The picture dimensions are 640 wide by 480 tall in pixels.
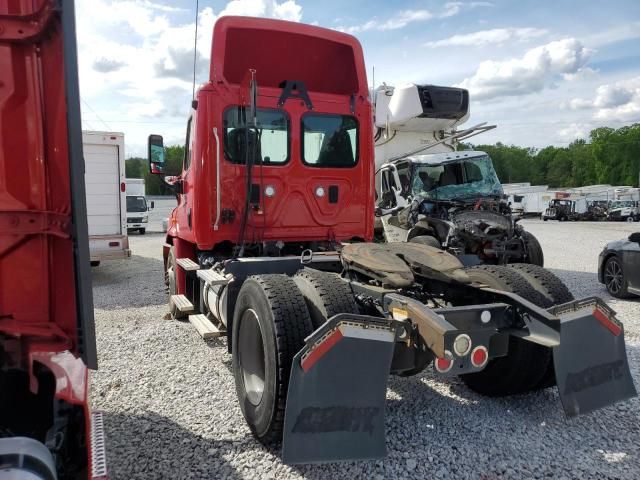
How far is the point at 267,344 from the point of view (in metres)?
3.37

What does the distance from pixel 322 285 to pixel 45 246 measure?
182cm

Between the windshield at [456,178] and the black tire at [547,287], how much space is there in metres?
6.71

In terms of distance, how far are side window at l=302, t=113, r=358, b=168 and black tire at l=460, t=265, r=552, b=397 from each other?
2239 millimetres

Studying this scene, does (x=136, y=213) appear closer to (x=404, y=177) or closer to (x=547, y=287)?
(x=404, y=177)

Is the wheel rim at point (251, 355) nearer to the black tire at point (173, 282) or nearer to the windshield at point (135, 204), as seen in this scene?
the black tire at point (173, 282)

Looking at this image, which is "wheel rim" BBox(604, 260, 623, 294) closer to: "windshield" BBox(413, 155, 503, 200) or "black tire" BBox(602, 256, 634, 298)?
"black tire" BBox(602, 256, 634, 298)

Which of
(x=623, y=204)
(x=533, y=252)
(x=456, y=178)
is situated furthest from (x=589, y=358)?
(x=623, y=204)

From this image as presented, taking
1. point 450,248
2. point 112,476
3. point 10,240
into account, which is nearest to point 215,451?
point 112,476

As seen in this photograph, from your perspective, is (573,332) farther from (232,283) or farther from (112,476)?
(112,476)

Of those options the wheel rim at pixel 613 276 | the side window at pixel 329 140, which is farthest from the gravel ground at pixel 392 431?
the wheel rim at pixel 613 276

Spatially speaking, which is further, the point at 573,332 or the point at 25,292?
the point at 573,332

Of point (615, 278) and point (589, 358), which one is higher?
point (589, 358)

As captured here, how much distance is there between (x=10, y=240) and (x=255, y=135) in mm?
3197

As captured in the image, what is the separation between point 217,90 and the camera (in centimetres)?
524
